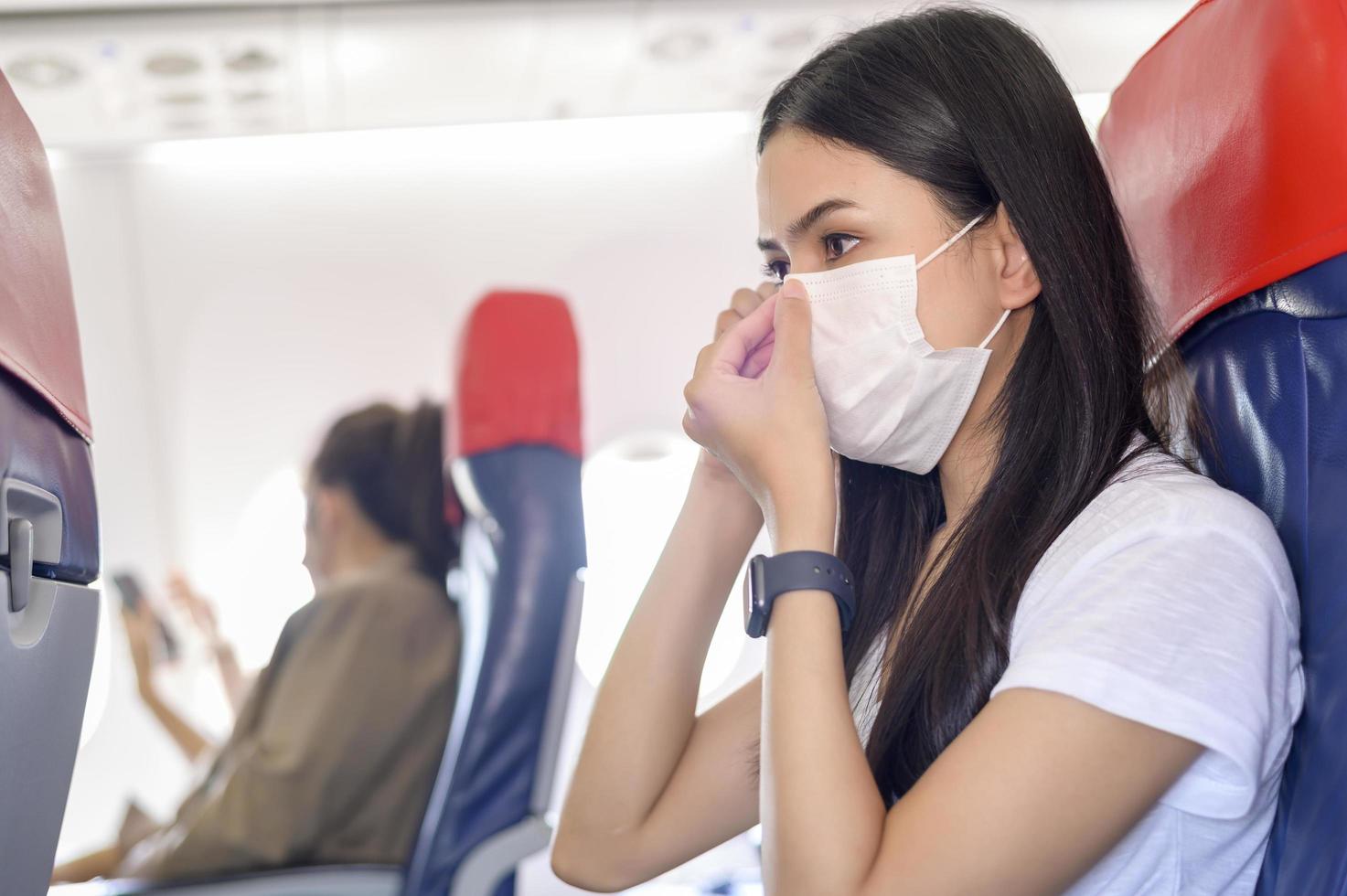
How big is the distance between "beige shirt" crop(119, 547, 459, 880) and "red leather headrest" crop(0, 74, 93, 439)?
7.31ft

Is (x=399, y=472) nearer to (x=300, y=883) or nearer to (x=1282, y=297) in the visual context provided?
(x=300, y=883)

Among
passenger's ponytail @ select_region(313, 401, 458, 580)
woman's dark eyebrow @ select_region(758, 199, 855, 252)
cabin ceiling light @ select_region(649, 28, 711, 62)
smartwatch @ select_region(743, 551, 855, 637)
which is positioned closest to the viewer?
smartwatch @ select_region(743, 551, 855, 637)

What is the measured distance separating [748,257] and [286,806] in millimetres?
2120

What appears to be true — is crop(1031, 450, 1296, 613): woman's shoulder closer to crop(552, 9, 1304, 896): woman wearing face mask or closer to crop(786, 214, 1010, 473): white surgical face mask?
crop(552, 9, 1304, 896): woman wearing face mask

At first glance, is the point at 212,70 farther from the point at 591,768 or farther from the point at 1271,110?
the point at 1271,110

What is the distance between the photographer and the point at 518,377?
2693 mm

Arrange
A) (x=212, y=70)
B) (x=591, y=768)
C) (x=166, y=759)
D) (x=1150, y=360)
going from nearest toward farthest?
(x=1150, y=360)
(x=591, y=768)
(x=212, y=70)
(x=166, y=759)

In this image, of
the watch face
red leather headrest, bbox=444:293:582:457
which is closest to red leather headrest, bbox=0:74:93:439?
the watch face

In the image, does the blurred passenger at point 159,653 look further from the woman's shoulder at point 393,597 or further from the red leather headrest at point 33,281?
the red leather headrest at point 33,281

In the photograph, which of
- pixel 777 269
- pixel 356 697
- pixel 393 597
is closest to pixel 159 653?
pixel 356 697

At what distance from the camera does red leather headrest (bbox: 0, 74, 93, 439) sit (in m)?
0.71

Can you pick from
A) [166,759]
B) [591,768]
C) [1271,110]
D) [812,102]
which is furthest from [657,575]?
[166,759]

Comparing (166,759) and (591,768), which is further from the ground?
(591,768)

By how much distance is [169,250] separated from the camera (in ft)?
11.7
